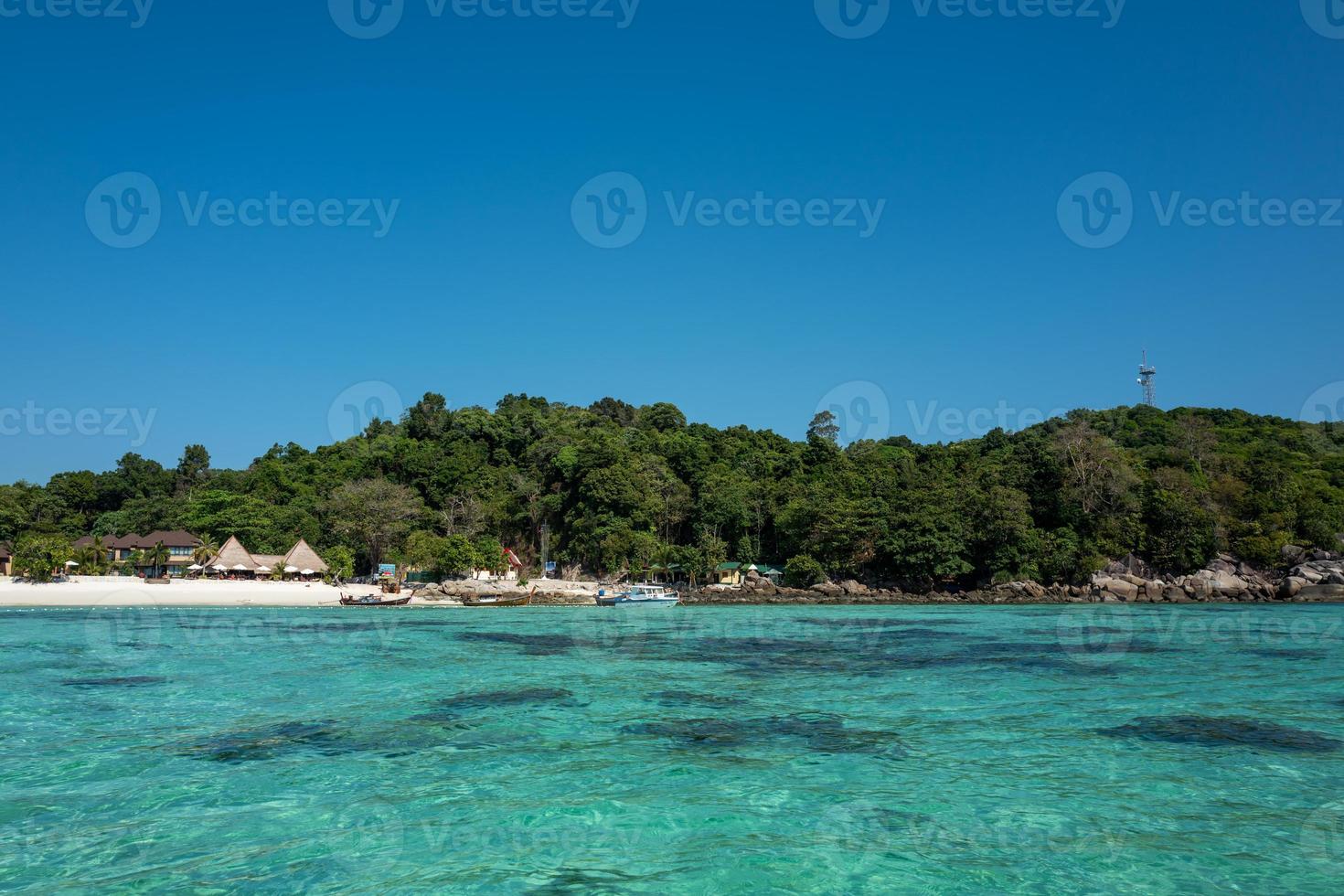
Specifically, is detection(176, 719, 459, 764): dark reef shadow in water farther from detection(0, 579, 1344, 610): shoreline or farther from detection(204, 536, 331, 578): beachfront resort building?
detection(204, 536, 331, 578): beachfront resort building

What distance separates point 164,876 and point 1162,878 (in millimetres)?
8446

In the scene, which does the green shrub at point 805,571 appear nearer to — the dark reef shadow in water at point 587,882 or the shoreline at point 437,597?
the shoreline at point 437,597

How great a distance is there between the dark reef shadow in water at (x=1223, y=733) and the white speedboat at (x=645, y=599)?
121ft

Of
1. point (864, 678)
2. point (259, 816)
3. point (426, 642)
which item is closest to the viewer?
point (259, 816)

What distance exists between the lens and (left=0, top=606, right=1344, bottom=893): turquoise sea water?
715cm

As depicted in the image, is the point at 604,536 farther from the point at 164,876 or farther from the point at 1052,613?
the point at 164,876

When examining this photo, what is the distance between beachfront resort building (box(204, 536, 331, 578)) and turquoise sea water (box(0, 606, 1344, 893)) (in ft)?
129

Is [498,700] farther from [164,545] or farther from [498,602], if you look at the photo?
[164,545]

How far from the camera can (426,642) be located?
27328 millimetres

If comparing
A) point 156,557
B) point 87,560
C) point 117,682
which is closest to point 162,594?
point 87,560

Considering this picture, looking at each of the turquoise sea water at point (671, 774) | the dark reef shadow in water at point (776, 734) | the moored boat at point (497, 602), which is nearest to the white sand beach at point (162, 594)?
the moored boat at point (497, 602)

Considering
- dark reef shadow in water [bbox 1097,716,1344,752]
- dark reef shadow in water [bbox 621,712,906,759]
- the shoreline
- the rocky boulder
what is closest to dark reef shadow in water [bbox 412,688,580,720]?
dark reef shadow in water [bbox 621,712,906,759]

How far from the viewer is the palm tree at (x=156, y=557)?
64.2 meters

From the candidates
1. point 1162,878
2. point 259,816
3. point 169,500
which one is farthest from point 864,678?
point 169,500
